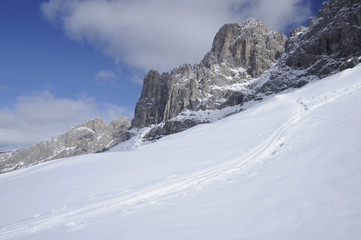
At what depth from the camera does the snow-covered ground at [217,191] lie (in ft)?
14.6

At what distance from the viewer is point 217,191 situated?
677 cm

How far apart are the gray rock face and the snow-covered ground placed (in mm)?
137695

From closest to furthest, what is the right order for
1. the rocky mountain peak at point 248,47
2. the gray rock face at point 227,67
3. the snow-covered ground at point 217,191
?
1. the snow-covered ground at point 217,191
2. the gray rock face at point 227,67
3. the rocky mountain peak at point 248,47

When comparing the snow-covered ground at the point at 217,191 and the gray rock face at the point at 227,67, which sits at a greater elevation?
the gray rock face at the point at 227,67

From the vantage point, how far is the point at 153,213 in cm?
596

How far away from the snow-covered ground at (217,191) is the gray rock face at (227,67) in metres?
138

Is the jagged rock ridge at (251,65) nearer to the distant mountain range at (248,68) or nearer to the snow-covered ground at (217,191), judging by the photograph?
the distant mountain range at (248,68)

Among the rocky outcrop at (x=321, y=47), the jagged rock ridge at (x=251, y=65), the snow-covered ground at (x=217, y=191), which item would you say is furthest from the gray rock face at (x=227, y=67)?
the snow-covered ground at (x=217, y=191)

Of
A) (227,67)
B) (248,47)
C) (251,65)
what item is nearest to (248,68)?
(251,65)

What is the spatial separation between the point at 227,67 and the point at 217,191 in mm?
160298

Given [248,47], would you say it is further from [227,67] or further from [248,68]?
[227,67]

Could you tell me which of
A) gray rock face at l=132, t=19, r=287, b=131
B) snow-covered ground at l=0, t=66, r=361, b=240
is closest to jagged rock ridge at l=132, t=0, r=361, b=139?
gray rock face at l=132, t=19, r=287, b=131

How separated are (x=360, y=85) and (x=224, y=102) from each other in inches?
5244

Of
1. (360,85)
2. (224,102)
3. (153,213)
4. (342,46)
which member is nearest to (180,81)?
(224,102)
